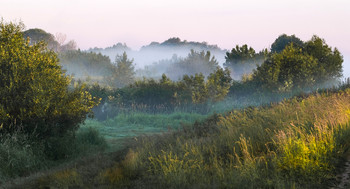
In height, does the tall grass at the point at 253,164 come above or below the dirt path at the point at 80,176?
above

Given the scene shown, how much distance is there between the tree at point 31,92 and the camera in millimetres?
10945

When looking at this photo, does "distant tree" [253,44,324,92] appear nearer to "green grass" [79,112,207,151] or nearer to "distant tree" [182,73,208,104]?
"distant tree" [182,73,208,104]

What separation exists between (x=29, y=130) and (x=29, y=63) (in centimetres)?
241

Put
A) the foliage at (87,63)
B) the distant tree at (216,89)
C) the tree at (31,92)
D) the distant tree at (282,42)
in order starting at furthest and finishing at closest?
1. the foliage at (87,63)
2. the distant tree at (282,42)
3. the distant tree at (216,89)
4. the tree at (31,92)

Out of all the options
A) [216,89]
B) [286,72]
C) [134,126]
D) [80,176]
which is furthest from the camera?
[286,72]

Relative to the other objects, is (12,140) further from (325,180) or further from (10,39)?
(325,180)

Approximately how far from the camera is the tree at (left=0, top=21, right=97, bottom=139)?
10.9 m

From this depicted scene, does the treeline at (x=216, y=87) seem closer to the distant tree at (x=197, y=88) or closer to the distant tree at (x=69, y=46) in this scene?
the distant tree at (x=197, y=88)

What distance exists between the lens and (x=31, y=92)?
11031 mm

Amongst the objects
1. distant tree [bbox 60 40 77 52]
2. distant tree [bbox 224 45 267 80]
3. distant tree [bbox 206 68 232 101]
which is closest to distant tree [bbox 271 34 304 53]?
distant tree [bbox 224 45 267 80]

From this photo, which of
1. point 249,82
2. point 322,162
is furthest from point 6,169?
point 249,82

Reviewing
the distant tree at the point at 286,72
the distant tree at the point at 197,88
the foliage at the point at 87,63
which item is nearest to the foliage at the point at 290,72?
the distant tree at the point at 286,72

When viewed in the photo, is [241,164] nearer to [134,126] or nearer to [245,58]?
[134,126]

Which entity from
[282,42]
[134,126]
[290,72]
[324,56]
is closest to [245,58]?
[282,42]
